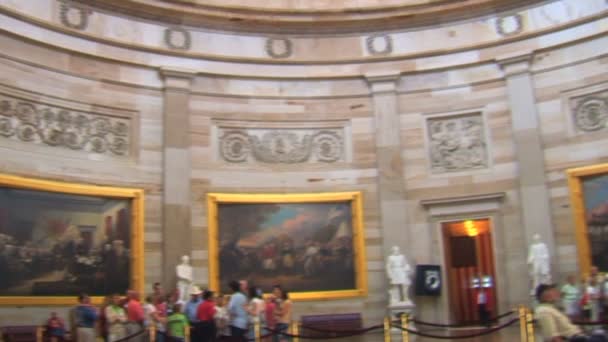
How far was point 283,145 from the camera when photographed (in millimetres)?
22516

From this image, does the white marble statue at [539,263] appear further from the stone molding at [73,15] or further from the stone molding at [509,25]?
the stone molding at [73,15]

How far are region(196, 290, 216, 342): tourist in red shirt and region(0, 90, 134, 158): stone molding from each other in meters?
6.54

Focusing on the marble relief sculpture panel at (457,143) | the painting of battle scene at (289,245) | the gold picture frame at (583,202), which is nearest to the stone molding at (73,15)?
the painting of battle scene at (289,245)

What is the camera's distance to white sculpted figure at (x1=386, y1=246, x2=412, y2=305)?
2061cm

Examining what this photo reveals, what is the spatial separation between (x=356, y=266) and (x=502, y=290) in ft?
13.5

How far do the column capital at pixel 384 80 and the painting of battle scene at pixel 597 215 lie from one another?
6075mm

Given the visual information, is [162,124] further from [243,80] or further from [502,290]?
[502,290]

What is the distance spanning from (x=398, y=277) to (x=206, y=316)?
6.94 m

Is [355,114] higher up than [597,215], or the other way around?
[355,114]

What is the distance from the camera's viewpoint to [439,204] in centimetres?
2188

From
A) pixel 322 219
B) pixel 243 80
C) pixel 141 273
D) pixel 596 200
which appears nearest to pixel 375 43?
pixel 243 80

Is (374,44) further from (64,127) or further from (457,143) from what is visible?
(64,127)

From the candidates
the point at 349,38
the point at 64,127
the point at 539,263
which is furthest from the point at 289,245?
the point at 64,127

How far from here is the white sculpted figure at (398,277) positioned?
20.6 meters
